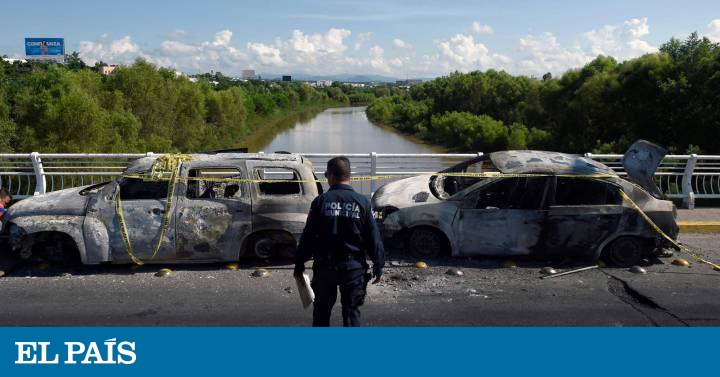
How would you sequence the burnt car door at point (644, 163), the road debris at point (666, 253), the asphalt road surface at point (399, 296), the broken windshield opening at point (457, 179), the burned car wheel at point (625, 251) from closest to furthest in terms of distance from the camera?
1. the asphalt road surface at point (399, 296)
2. the burned car wheel at point (625, 251)
3. the road debris at point (666, 253)
4. the burnt car door at point (644, 163)
5. the broken windshield opening at point (457, 179)

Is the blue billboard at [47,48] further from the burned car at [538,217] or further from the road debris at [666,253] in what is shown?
the road debris at [666,253]

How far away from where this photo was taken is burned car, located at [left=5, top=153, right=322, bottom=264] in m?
7.79

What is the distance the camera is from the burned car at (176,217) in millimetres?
7789

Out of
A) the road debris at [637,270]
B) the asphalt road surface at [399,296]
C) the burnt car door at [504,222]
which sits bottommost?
the asphalt road surface at [399,296]

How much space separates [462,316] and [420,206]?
2170 mm

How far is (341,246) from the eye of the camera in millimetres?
4695

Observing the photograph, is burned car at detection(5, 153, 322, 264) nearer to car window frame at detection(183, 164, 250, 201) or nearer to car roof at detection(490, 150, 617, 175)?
car window frame at detection(183, 164, 250, 201)

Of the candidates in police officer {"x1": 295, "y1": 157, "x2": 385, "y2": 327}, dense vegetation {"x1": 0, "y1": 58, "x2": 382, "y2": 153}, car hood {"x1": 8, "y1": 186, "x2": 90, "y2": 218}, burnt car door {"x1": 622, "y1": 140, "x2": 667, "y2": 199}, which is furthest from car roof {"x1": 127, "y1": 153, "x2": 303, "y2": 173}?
dense vegetation {"x1": 0, "y1": 58, "x2": 382, "y2": 153}

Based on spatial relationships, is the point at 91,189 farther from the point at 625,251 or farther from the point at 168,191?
the point at 625,251

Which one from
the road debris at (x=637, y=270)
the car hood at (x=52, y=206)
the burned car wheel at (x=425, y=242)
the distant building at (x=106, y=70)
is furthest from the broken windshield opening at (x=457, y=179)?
the distant building at (x=106, y=70)

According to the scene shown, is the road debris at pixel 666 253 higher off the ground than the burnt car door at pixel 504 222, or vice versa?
the burnt car door at pixel 504 222

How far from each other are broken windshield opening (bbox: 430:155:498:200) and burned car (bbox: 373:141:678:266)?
0.48 meters

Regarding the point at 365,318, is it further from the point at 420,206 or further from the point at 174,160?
the point at 174,160

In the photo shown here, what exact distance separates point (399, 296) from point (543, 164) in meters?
2.94
